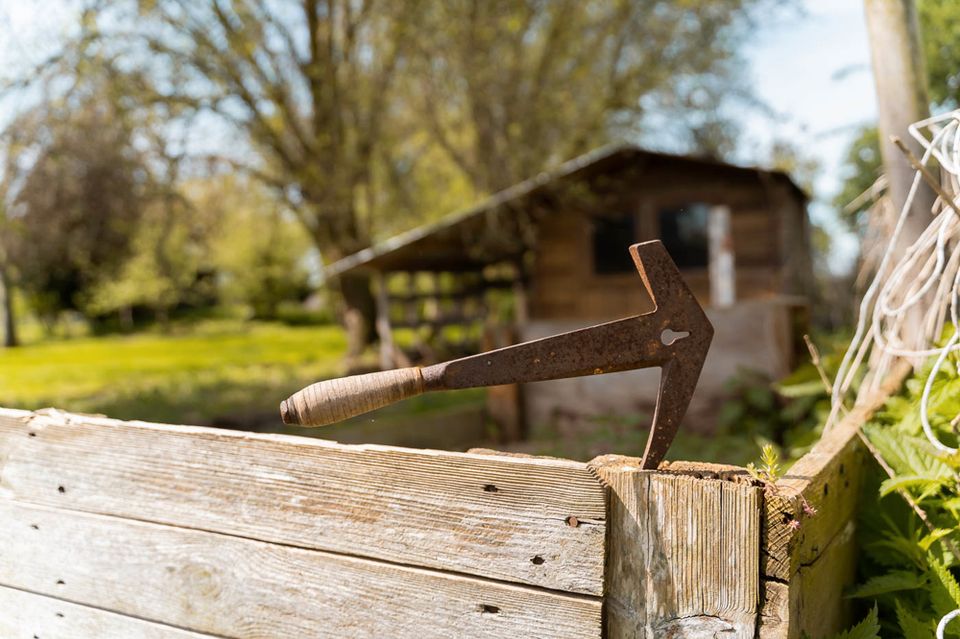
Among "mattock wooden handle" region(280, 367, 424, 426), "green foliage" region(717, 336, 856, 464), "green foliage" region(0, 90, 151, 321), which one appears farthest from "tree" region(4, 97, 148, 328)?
"mattock wooden handle" region(280, 367, 424, 426)

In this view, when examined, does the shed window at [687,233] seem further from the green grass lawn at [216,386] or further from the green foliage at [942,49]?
the green foliage at [942,49]

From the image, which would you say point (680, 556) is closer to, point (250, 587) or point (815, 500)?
point (815, 500)

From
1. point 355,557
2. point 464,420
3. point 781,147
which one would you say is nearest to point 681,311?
point 355,557

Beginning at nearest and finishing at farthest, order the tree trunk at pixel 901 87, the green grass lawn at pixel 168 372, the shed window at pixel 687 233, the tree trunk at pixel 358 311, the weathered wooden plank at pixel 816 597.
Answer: the weathered wooden plank at pixel 816 597 < the tree trunk at pixel 901 87 < the green grass lawn at pixel 168 372 < the shed window at pixel 687 233 < the tree trunk at pixel 358 311

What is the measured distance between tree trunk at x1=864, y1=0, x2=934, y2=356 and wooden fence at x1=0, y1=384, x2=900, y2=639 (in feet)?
4.60

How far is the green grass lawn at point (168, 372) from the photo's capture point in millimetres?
A: 11250

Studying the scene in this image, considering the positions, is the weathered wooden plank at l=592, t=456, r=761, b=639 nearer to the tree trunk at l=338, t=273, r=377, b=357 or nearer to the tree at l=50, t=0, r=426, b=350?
the tree at l=50, t=0, r=426, b=350

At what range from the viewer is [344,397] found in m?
1.40

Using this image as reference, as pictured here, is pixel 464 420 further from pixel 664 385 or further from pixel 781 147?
pixel 781 147

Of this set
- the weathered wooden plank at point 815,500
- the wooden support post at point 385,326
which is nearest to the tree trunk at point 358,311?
the wooden support post at point 385,326

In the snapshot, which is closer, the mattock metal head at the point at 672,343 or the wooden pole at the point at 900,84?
the mattock metal head at the point at 672,343

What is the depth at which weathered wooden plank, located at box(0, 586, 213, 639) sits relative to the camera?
1798 millimetres

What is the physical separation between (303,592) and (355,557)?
0.15m

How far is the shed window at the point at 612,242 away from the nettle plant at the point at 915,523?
10553mm
